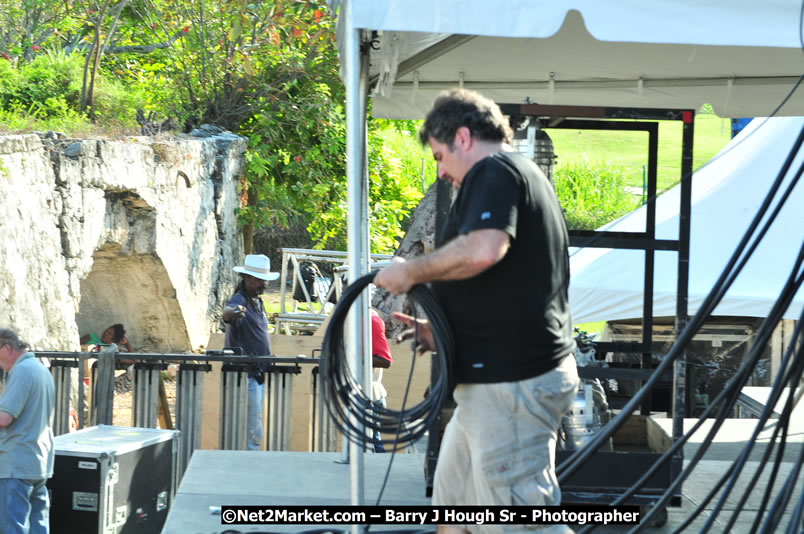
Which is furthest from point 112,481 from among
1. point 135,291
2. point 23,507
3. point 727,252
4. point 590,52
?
point 135,291

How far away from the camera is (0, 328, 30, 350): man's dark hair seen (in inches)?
234

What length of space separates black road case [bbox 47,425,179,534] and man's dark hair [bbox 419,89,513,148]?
3.70 meters

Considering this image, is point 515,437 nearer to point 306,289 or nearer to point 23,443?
point 23,443

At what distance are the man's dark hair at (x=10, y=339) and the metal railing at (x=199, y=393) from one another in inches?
41.3

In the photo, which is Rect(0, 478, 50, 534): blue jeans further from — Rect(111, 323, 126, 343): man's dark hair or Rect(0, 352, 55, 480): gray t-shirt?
Rect(111, 323, 126, 343): man's dark hair

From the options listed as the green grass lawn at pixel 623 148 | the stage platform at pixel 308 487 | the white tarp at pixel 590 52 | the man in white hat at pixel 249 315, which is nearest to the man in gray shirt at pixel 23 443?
the stage platform at pixel 308 487

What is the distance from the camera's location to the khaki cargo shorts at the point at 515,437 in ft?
9.57

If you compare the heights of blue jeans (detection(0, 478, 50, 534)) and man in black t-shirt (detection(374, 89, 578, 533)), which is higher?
man in black t-shirt (detection(374, 89, 578, 533))

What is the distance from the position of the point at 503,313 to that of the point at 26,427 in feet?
13.5

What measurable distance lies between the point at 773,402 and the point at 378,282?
50.1 inches

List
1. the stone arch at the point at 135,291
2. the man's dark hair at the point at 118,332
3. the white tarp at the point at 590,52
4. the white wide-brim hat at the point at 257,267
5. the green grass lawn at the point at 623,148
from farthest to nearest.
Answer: the man's dark hair at the point at 118,332 < the stone arch at the point at 135,291 < the white wide-brim hat at the point at 257,267 < the green grass lawn at the point at 623,148 < the white tarp at the point at 590,52

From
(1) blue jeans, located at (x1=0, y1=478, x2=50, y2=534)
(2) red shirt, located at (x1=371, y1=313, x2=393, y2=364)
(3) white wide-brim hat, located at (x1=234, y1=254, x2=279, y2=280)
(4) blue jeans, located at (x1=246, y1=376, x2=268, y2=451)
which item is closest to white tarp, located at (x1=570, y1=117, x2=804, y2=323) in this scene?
(2) red shirt, located at (x1=371, y1=313, x2=393, y2=364)

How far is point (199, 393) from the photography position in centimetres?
702

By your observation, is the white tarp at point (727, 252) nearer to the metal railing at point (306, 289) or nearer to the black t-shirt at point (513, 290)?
the black t-shirt at point (513, 290)
